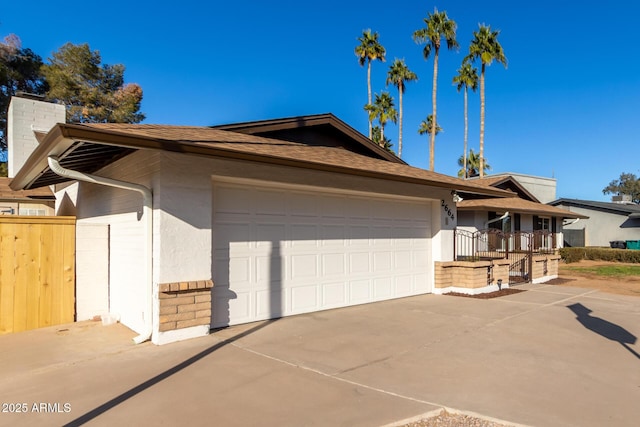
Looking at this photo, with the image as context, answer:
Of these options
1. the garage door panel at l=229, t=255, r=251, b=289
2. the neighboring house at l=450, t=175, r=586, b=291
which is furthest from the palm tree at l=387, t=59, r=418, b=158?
the garage door panel at l=229, t=255, r=251, b=289

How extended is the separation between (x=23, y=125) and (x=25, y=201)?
2.68 metres

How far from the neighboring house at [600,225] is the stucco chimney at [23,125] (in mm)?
33337

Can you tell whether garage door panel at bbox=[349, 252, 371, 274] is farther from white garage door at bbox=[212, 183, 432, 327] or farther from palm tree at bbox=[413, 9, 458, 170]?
palm tree at bbox=[413, 9, 458, 170]

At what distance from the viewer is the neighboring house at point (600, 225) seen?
3169 cm

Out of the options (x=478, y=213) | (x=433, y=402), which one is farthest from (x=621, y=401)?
(x=478, y=213)

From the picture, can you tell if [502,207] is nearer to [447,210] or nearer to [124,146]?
[447,210]

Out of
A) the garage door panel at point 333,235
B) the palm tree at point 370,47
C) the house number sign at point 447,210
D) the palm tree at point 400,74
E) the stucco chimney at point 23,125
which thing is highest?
the palm tree at point 370,47

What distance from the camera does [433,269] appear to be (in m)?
11.1

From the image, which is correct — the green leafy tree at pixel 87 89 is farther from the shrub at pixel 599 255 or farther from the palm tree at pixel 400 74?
the shrub at pixel 599 255

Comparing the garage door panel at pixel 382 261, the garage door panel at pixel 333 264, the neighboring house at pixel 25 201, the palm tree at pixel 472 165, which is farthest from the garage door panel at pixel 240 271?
the palm tree at pixel 472 165

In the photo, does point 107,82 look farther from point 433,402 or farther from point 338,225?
point 433,402

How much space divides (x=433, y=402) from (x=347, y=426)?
3.28ft

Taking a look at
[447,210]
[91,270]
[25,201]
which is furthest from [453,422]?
[25,201]

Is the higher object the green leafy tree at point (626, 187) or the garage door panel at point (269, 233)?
the green leafy tree at point (626, 187)
